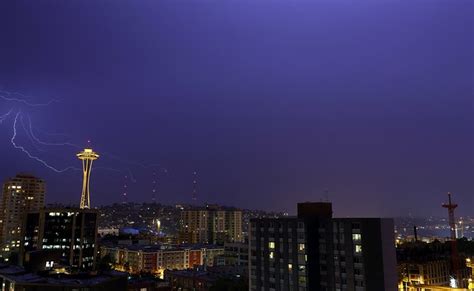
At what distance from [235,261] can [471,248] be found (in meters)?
50.5

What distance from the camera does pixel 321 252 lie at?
39688 millimetres

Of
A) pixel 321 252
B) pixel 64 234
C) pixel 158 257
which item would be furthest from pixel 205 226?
pixel 321 252

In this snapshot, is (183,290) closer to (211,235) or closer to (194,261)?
(194,261)

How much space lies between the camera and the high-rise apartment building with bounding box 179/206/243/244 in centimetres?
15138

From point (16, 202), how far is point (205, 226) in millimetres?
63383

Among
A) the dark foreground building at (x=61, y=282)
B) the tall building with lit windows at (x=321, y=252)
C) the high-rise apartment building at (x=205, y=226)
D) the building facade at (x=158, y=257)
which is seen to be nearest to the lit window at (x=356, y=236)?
the tall building with lit windows at (x=321, y=252)

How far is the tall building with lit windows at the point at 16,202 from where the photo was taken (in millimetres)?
114250

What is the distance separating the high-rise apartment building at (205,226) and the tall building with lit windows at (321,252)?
356 ft

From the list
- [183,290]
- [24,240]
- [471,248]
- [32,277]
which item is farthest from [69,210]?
[471,248]

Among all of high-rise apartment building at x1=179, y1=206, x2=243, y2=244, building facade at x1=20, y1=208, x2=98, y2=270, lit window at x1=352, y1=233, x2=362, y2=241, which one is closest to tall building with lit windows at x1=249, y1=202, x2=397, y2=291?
lit window at x1=352, y1=233, x2=362, y2=241

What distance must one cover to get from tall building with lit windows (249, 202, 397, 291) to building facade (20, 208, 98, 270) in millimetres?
48051

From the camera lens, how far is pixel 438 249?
83.9m

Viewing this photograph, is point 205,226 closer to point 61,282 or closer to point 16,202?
point 16,202

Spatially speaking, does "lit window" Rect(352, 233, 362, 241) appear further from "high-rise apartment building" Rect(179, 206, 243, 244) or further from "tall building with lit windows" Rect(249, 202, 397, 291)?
"high-rise apartment building" Rect(179, 206, 243, 244)
